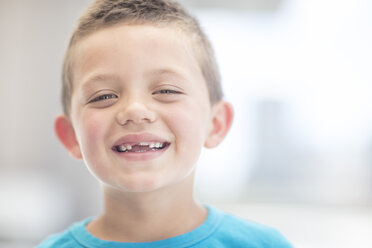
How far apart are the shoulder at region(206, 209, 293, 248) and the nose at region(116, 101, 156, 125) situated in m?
0.28

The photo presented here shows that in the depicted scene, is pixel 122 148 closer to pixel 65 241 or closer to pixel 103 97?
pixel 103 97

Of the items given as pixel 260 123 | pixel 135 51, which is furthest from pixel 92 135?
pixel 260 123

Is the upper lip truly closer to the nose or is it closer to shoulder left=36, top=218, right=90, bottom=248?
the nose

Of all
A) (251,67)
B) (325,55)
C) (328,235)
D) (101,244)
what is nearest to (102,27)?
(101,244)

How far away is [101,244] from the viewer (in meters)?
0.91

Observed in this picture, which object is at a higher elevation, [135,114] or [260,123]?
[135,114]

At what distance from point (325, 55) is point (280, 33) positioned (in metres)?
0.20

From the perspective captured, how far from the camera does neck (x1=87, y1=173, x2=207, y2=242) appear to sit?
36.1 inches

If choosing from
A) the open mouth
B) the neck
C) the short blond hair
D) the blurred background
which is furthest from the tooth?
the blurred background

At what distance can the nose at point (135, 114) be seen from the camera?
32.1 inches

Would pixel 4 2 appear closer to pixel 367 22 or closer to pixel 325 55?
pixel 325 55

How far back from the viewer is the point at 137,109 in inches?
32.1

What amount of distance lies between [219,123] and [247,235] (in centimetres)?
26

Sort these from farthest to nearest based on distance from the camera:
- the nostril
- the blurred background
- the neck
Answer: the blurred background
the neck
the nostril
